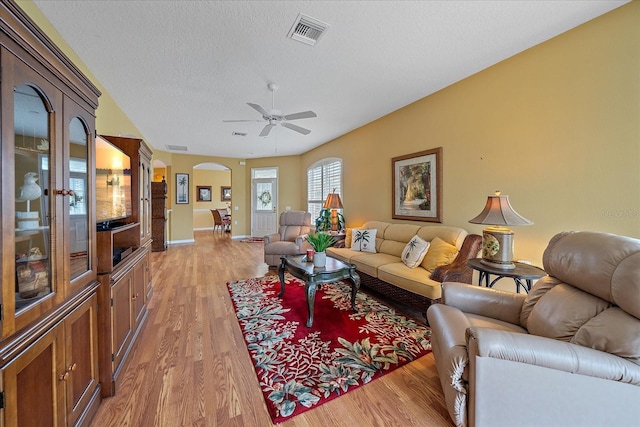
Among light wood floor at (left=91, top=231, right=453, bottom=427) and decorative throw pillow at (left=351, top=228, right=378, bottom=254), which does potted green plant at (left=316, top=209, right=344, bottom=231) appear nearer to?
decorative throw pillow at (left=351, top=228, right=378, bottom=254)

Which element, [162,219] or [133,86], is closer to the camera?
[133,86]

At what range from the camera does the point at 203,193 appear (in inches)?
413

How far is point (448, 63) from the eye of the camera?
2717 mm

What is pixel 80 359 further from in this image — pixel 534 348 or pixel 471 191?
pixel 471 191

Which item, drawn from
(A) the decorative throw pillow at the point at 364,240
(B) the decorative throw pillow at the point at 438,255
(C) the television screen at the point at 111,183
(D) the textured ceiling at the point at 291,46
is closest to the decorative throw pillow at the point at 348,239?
(A) the decorative throw pillow at the point at 364,240

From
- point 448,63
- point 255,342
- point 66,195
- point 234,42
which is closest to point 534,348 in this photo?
point 255,342

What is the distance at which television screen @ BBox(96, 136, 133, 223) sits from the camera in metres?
1.91

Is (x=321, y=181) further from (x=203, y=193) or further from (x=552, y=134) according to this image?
(x=203, y=193)

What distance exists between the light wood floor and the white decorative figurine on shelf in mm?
1258

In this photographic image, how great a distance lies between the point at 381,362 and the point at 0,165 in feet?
7.89

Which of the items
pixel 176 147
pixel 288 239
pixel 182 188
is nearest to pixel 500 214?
pixel 288 239

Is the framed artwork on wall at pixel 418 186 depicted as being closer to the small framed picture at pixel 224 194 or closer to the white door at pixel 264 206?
the white door at pixel 264 206

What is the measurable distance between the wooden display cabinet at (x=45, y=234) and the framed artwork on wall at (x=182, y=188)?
6.58 m

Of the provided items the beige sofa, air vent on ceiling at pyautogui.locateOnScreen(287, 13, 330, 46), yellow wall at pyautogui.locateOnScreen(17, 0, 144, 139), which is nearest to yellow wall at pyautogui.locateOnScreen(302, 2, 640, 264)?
the beige sofa
